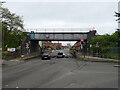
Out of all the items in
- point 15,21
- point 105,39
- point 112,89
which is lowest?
point 112,89

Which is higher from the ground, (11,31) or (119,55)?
(11,31)

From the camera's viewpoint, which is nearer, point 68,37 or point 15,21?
point 15,21

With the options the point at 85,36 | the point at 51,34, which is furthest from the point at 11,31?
the point at 85,36

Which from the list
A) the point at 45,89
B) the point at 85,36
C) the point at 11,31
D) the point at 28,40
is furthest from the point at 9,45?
the point at 45,89

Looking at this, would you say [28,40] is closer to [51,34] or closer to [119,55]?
[51,34]

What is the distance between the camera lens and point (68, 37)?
6166 centimetres

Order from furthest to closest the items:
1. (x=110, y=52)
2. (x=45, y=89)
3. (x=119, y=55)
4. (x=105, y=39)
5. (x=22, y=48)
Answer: (x=22, y=48) < (x=105, y=39) < (x=110, y=52) < (x=119, y=55) < (x=45, y=89)

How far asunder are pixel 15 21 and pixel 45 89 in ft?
139

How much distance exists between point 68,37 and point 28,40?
10923 mm

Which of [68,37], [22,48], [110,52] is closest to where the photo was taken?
[110,52]

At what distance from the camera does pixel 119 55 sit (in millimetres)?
36938

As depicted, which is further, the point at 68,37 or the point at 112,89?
the point at 68,37

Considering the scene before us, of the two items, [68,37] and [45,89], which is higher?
[68,37]

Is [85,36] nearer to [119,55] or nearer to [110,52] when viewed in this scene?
[110,52]
